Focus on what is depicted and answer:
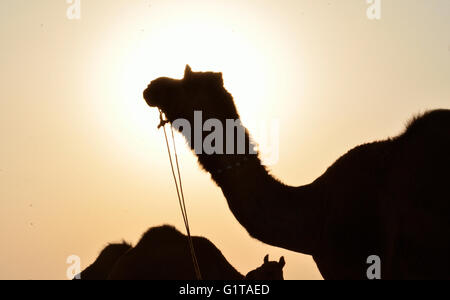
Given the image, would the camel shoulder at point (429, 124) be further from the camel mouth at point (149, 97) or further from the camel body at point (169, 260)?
the camel body at point (169, 260)

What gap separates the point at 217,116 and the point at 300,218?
69.5 inches

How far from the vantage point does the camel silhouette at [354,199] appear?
23.0ft

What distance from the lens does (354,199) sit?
7418mm

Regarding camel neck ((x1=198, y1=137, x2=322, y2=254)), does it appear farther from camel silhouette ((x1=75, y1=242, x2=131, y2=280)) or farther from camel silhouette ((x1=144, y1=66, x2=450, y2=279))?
camel silhouette ((x1=75, y1=242, x2=131, y2=280))

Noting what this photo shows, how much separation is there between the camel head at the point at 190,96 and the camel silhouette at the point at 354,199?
0.01m

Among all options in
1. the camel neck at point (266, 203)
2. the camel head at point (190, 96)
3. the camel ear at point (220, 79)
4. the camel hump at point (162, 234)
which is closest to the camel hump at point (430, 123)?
the camel neck at point (266, 203)

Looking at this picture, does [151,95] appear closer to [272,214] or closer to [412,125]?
[272,214]

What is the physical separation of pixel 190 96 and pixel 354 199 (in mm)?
2647

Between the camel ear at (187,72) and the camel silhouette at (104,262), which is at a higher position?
the camel ear at (187,72)

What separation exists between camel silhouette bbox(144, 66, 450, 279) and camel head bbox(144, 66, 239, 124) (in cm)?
1

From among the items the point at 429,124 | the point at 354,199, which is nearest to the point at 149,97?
the point at 354,199

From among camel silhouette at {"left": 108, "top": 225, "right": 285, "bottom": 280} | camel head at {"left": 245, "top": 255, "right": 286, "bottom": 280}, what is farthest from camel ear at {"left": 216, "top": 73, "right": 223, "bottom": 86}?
camel silhouette at {"left": 108, "top": 225, "right": 285, "bottom": 280}
